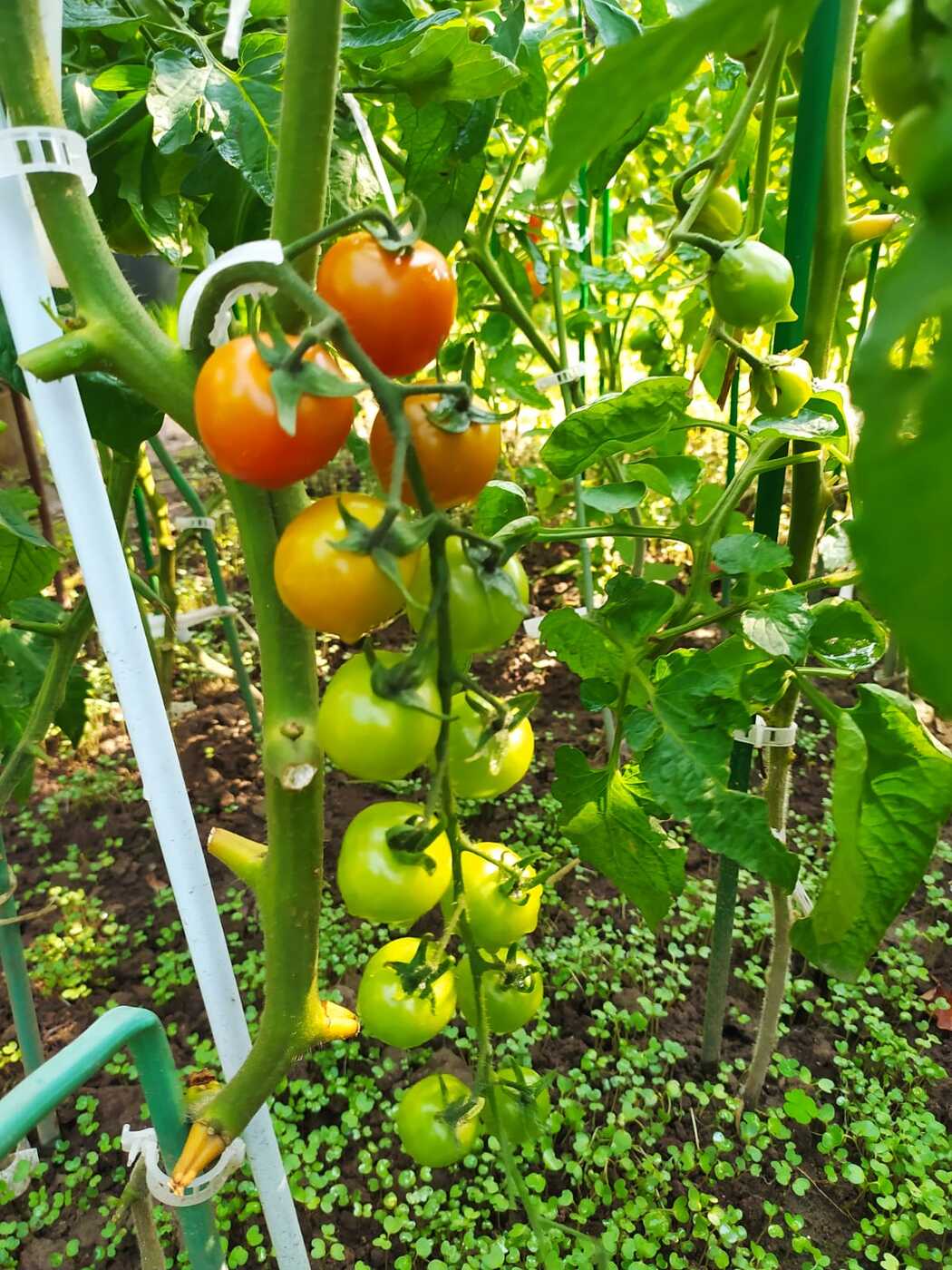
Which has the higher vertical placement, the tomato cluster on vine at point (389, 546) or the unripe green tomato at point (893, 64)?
the unripe green tomato at point (893, 64)

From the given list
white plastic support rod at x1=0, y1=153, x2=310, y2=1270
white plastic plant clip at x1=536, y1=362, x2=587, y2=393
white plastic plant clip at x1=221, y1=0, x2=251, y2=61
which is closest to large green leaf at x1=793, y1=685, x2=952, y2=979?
white plastic support rod at x1=0, y1=153, x2=310, y2=1270

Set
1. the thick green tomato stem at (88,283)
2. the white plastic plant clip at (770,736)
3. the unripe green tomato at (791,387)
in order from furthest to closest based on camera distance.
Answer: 1. the white plastic plant clip at (770,736)
2. the unripe green tomato at (791,387)
3. the thick green tomato stem at (88,283)

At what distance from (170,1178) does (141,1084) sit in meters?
0.08

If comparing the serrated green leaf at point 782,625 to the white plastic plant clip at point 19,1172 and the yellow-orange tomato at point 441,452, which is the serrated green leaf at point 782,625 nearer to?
the yellow-orange tomato at point 441,452

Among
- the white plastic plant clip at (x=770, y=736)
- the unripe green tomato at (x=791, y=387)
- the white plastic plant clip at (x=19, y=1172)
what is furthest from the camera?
the white plastic plant clip at (x=19, y=1172)

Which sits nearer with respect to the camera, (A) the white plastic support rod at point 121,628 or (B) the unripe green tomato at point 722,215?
(A) the white plastic support rod at point 121,628

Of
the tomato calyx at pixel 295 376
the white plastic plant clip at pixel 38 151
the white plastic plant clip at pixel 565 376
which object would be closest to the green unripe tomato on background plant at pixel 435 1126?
the tomato calyx at pixel 295 376

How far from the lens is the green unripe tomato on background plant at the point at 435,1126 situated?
606 millimetres

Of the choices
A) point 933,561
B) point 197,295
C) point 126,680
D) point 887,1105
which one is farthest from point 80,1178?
point 933,561

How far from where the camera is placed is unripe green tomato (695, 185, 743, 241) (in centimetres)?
77

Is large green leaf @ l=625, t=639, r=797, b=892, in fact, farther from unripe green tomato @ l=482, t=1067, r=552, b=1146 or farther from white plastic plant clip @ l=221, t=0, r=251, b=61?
white plastic plant clip @ l=221, t=0, r=251, b=61

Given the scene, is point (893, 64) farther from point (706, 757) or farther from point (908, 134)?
point (706, 757)

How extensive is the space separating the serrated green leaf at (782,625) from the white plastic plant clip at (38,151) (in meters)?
0.47

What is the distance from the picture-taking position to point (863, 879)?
23.0 inches
